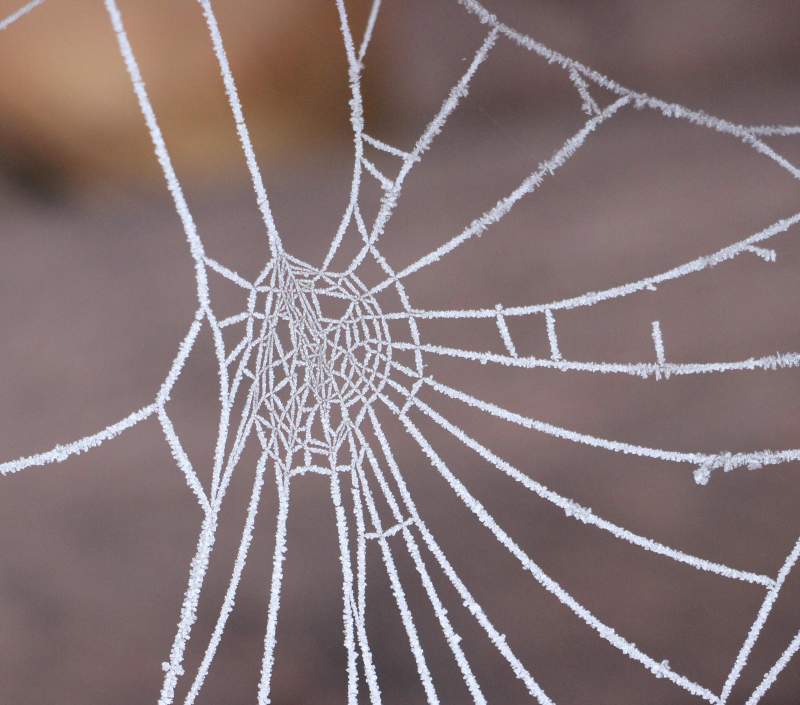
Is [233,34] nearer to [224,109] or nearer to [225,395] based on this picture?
[224,109]

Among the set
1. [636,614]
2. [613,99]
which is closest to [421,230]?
[613,99]

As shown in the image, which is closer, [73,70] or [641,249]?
[73,70]

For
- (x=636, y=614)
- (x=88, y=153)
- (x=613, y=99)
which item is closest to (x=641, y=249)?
(x=613, y=99)

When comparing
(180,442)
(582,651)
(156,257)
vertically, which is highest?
(156,257)

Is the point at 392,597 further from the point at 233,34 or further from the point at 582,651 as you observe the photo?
the point at 233,34

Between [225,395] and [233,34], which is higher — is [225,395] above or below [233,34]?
below

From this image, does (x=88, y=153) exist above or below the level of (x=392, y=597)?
above
